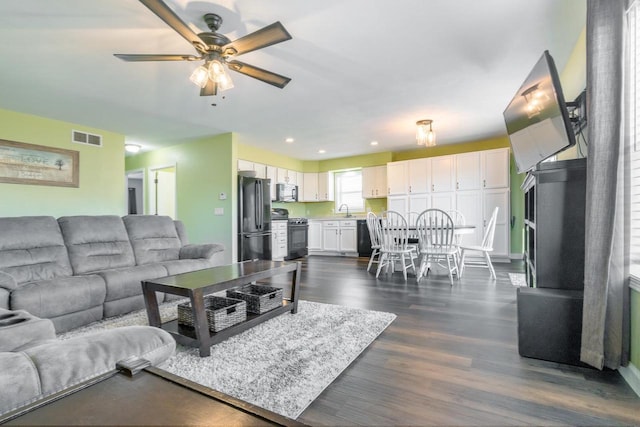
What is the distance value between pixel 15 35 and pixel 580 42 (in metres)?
4.75

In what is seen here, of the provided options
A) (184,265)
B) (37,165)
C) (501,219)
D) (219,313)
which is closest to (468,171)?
(501,219)

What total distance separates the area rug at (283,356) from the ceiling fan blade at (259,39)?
210 cm

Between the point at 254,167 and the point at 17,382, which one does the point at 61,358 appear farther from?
the point at 254,167

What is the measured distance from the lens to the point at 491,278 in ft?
13.3

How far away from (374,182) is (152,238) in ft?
16.1

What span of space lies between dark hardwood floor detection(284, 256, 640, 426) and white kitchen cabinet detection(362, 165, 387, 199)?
14.6 feet

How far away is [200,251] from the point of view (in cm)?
352

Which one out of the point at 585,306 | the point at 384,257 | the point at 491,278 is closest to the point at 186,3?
the point at 585,306

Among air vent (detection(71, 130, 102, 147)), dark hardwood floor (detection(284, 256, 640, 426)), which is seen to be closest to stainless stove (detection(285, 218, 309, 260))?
air vent (detection(71, 130, 102, 147))

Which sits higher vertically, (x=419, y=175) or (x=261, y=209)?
(x=419, y=175)

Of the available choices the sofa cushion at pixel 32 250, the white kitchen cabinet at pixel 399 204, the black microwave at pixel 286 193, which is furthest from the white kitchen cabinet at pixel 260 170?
the sofa cushion at pixel 32 250

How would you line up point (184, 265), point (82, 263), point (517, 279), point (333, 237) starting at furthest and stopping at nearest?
point (333, 237)
point (517, 279)
point (184, 265)
point (82, 263)

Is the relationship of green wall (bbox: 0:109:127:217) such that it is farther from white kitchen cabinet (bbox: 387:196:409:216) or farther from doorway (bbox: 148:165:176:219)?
white kitchen cabinet (bbox: 387:196:409:216)

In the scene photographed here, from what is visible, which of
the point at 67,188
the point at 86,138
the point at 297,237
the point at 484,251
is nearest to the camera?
the point at 484,251
